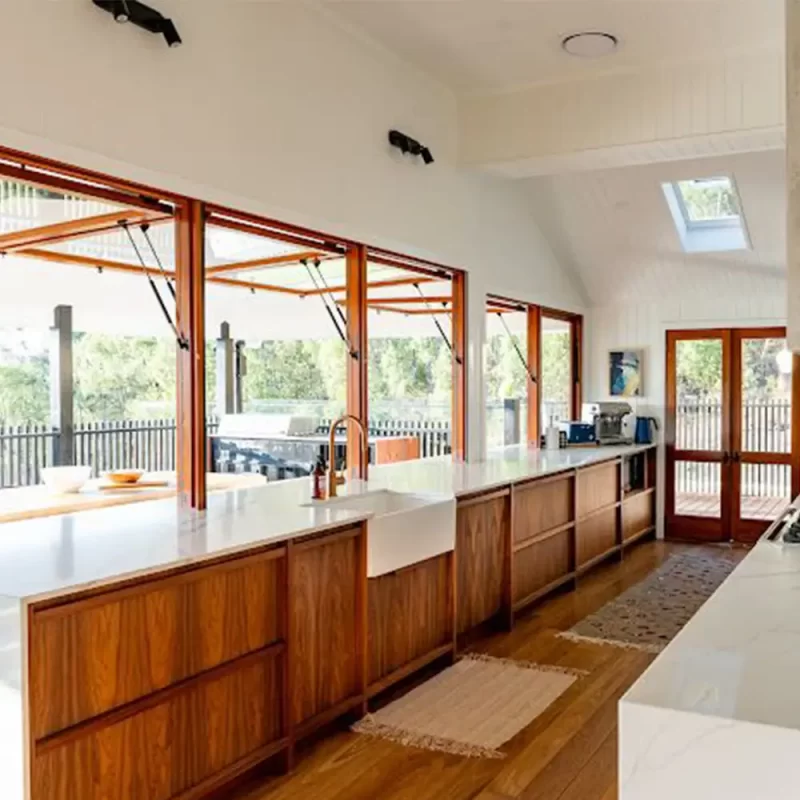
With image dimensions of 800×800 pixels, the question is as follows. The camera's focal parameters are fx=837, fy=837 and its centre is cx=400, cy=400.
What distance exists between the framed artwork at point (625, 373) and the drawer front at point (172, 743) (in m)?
5.50

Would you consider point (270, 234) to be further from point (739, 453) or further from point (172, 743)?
point (739, 453)

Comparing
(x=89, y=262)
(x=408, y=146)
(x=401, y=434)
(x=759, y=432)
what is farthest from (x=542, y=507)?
(x=89, y=262)

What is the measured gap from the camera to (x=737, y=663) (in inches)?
62.4

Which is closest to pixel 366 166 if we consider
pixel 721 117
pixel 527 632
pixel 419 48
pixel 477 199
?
pixel 419 48

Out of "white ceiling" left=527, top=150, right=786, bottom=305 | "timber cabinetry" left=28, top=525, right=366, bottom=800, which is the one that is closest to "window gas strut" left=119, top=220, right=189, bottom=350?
"timber cabinetry" left=28, top=525, right=366, bottom=800

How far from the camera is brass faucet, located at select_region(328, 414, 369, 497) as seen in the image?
3928 mm

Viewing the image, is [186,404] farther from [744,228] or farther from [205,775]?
[744,228]

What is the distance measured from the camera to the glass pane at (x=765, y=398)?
711 centimetres

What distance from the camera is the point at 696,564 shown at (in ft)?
21.3

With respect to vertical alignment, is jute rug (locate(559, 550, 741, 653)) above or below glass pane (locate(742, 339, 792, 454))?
below

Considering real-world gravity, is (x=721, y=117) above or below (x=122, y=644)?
above

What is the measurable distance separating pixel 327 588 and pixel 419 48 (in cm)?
285

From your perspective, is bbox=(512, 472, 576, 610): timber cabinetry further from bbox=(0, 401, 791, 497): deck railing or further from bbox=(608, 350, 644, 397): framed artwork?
bbox=(608, 350, 644, 397): framed artwork

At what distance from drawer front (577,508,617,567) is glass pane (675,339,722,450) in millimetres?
1361
